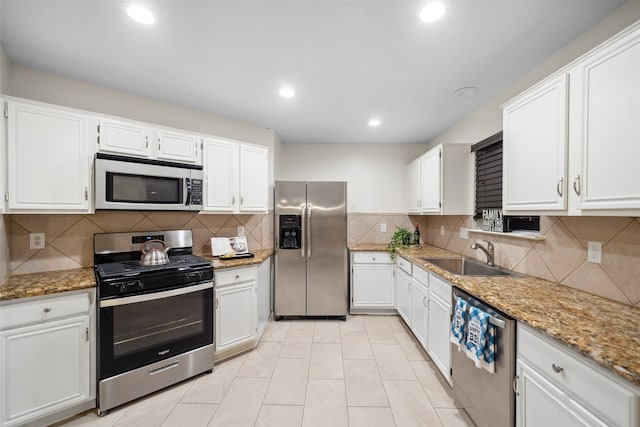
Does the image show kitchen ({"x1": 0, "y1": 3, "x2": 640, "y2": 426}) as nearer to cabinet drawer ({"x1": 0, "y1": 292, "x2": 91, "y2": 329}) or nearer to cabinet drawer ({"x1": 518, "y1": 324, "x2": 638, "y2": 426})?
cabinet drawer ({"x1": 0, "y1": 292, "x2": 91, "y2": 329})

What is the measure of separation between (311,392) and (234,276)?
1183 millimetres

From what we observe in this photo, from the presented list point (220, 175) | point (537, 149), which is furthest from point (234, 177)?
point (537, 149)

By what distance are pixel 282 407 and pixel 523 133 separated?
2.49 metres

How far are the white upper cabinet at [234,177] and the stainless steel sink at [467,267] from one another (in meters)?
2.04

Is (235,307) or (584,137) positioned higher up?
(584,137)

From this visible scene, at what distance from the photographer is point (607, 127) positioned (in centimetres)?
110

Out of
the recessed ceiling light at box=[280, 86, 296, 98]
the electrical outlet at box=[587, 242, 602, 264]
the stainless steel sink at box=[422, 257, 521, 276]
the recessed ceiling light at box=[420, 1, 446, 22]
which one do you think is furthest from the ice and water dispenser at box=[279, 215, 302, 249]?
the electrical outlet at box=[587, 242, 602, 264]

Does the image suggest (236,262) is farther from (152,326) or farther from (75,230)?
(75,230)

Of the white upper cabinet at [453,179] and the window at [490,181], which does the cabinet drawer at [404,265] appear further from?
the window at [490,181]

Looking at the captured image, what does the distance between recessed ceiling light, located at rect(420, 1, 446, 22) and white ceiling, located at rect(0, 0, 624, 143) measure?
0.03m

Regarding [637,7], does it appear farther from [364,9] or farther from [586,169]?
[364,9]

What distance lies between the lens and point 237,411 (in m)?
1.75

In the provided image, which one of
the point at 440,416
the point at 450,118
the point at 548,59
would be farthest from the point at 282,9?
the point at 440,416

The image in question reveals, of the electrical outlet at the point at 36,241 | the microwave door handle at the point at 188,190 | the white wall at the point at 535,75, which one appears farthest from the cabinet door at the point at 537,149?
the electrical outlet at the point at 36,241
